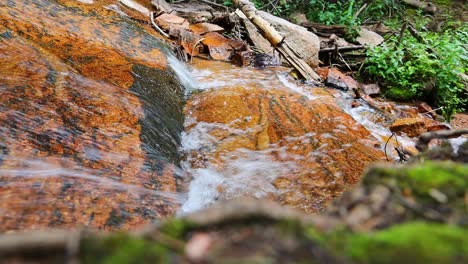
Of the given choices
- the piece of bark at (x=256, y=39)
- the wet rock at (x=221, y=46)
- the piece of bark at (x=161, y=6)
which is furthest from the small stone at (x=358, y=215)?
the piece of bark at (x=161, y=6)

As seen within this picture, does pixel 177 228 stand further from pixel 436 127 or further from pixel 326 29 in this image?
pixel 326 29

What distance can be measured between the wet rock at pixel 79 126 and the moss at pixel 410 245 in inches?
78.1

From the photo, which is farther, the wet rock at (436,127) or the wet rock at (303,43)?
the wet rock at (303,43)

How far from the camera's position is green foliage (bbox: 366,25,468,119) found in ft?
23.9

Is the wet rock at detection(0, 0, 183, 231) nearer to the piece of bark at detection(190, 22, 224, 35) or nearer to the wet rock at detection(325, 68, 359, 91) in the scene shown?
the piece of bark at detection(190, 22, 224, 35)

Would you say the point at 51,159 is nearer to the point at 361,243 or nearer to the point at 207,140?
the point at 207,140

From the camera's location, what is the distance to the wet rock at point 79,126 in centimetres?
252

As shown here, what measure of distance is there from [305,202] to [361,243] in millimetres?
2689

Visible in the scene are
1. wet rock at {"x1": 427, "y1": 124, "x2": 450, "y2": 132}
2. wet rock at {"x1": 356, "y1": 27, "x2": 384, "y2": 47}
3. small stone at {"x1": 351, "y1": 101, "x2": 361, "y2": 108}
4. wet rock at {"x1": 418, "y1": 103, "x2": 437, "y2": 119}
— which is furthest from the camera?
wet rock at {"x1": 356, "y1": 27, "x2": 384, "y2": 47}

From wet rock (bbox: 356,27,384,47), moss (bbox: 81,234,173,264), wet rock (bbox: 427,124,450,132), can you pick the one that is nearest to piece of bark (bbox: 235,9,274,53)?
wet rock (bbox: 356,27,384,47)

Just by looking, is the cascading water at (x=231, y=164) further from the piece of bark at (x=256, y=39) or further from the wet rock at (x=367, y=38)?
the wet rock at (x=367, y=38)

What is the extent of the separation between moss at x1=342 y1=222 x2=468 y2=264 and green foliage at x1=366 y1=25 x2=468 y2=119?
7239 millimetres

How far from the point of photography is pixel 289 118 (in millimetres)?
5199

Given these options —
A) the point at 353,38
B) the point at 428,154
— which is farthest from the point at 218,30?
the point at 428,154
